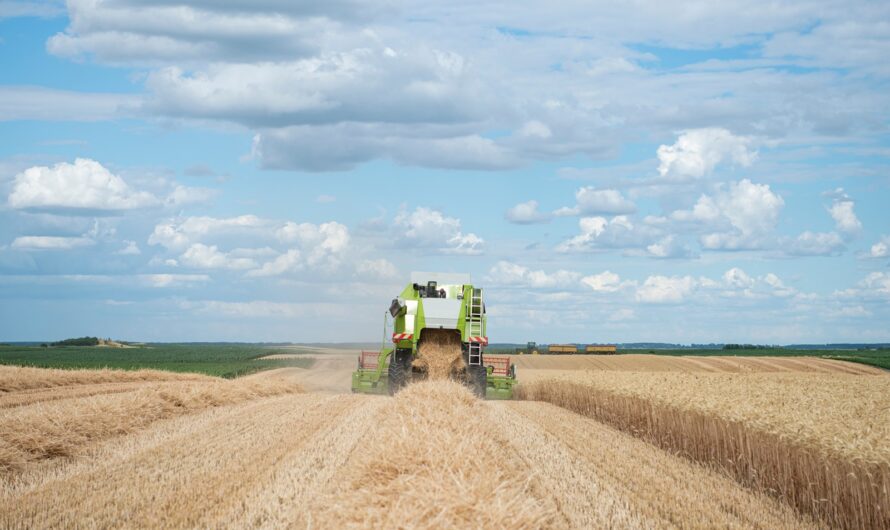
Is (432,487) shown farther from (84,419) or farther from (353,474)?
(84,419)

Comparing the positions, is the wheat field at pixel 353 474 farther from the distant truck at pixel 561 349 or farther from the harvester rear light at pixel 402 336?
the distant truck at pixel 561 349

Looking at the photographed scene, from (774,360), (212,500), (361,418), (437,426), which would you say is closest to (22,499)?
(212,500)

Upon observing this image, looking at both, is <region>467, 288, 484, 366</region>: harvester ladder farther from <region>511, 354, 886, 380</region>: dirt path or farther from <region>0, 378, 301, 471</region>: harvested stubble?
<region>511, 354, 886, 380</region>: dirt path

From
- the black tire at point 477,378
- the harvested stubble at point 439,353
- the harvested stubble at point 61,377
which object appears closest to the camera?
the black tire at point 477,378

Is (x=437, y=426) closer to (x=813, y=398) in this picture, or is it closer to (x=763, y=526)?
(x=763, y=526)

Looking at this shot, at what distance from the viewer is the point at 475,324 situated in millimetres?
20562

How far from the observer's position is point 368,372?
22672 mm

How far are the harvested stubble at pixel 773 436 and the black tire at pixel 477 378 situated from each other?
9.87 feet

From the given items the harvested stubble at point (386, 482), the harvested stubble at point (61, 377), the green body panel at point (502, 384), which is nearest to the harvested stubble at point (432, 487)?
the harvested stubble at point (386, 482)

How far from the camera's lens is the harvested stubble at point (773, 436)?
851 centimetres

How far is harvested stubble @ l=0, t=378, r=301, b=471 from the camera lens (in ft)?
35.4

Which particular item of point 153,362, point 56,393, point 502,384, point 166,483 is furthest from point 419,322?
point 153,362

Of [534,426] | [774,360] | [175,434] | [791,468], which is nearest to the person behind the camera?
[791,468]

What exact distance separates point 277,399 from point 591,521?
13.9 metres
